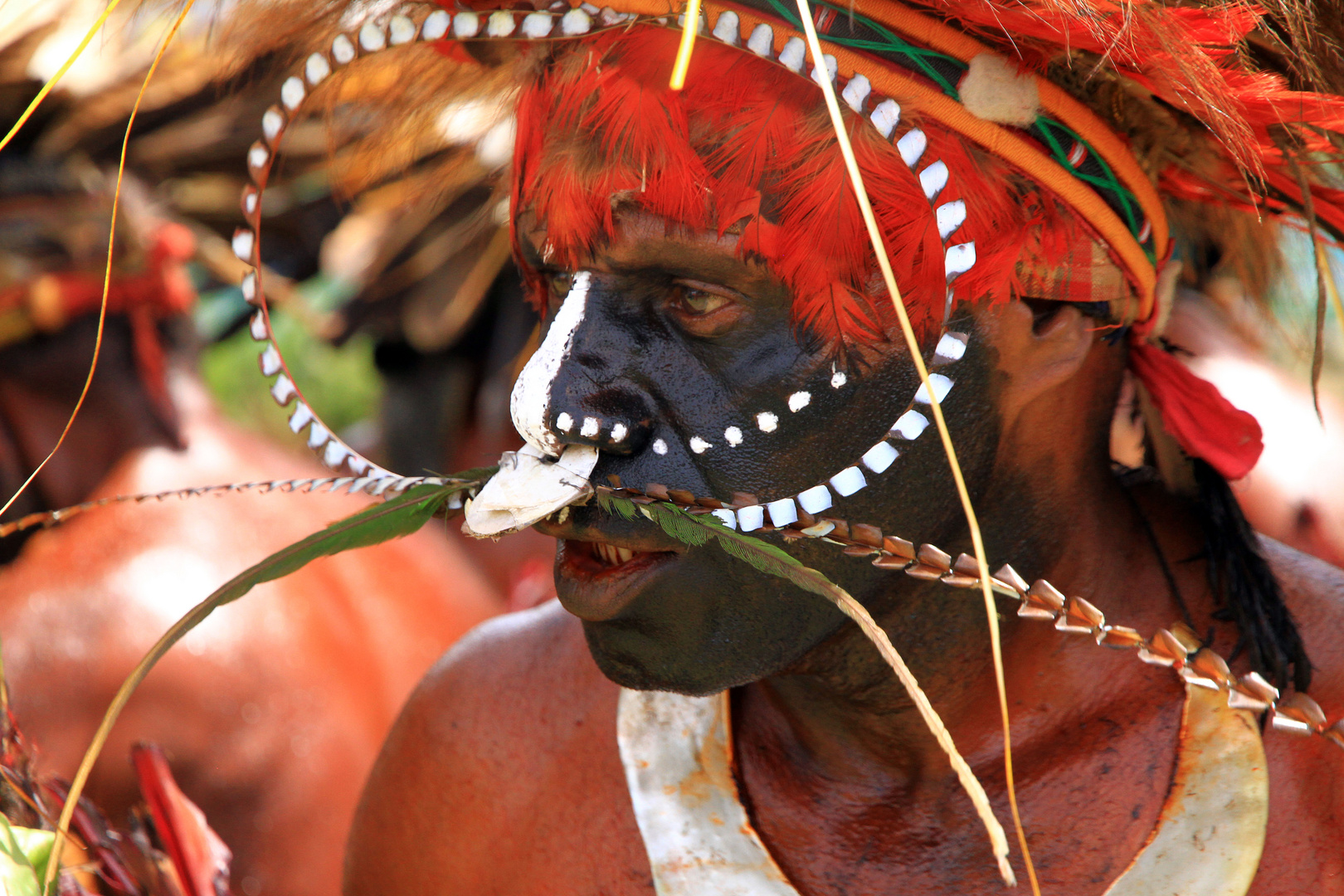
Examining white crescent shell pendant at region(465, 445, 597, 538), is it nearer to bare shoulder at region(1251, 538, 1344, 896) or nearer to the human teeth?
the human teeth

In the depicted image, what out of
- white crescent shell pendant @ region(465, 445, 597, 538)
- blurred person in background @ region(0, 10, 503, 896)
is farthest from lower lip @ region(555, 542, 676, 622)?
blurred person in background @ region(0, 10, 503, 896)

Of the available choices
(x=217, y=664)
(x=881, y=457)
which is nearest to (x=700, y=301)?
(x=881, y=457)

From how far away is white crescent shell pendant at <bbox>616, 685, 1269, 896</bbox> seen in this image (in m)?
1.39

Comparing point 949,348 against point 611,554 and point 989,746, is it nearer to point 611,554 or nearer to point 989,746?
point 611,554

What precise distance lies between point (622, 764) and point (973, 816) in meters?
0.49

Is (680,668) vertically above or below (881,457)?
below

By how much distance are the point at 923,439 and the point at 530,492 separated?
0.45 m

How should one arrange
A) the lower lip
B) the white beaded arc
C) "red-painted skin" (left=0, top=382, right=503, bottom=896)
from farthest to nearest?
"red-painted skin" (left=0, top=382, right=503, bottom=896), the lower lip, the white beaded arc

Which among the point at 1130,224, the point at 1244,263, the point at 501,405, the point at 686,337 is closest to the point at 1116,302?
the point at 1130,224

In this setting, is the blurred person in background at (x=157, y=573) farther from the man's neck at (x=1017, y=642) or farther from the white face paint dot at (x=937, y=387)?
the white face paint dot at (x=937, y=387)

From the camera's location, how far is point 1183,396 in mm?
1604

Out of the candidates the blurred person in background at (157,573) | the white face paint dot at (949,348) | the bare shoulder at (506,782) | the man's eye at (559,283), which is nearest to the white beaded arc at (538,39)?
the white face paint dot at (949,348)

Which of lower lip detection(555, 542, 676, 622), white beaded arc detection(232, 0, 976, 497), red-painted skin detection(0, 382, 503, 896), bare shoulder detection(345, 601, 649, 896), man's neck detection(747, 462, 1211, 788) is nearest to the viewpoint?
white beaded arc detection(232, 0, 976, 497)

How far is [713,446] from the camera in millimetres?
1349
